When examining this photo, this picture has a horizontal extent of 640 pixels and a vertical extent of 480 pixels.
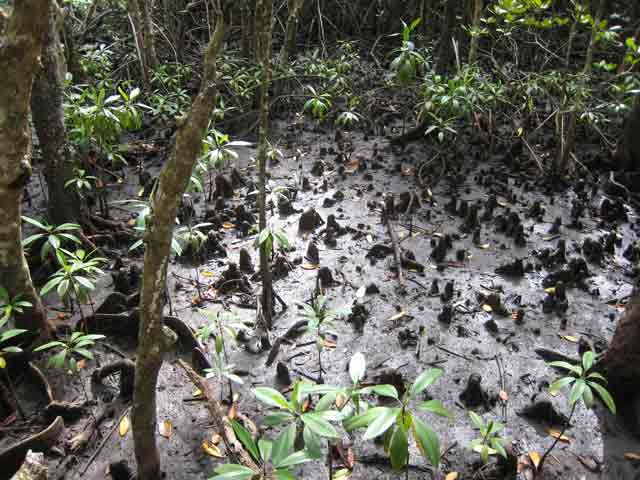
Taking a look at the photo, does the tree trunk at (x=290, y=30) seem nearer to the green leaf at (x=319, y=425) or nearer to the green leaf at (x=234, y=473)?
the green leaf at (x=319, y=425)

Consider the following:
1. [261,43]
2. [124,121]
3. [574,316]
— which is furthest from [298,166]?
[574,316]

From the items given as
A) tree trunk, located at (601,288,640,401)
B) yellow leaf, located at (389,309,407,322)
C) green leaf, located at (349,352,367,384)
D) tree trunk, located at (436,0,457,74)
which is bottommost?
yellow leaf, located at (389,309,407,322)

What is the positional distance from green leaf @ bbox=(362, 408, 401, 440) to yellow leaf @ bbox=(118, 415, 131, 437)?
4.99ft

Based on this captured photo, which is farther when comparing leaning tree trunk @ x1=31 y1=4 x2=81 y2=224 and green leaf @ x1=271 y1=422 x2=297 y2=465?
leaning tree trunk @ x1=31 y1=4 x2=81 y2=224

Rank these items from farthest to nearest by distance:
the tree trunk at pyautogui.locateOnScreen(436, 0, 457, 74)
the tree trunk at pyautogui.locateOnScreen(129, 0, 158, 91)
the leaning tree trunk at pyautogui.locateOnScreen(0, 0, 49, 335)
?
the tree trunk at pyautogui.locateOnScreen(436, 0, 457, 74) → the tree trunk at pyautogui.locateOnScreen(129, 0, 158, 91) → the leaning tree trunk at pyautogui.locateOnScreen(0, 0, 49, 335)

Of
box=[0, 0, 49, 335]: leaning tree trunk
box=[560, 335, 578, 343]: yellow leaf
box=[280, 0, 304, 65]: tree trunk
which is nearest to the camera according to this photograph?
box=[0, 0, 49, 335]: leaning tree trunk

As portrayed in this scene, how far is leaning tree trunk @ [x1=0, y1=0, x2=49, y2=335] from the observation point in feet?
6.58

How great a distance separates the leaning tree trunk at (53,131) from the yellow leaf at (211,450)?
2.25 metres

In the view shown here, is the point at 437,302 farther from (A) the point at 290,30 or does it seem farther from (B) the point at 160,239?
(A) the point at 290,30

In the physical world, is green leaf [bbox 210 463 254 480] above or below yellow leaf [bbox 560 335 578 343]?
above

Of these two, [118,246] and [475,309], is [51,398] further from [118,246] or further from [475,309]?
[475,309]

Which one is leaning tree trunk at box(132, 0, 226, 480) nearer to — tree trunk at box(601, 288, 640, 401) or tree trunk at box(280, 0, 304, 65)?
tree trunk at box(601, 288, 640, 401)

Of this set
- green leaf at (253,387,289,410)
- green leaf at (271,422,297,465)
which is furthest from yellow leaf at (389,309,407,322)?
green leaf at (271,422,297,465)

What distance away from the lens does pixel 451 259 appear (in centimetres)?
387
